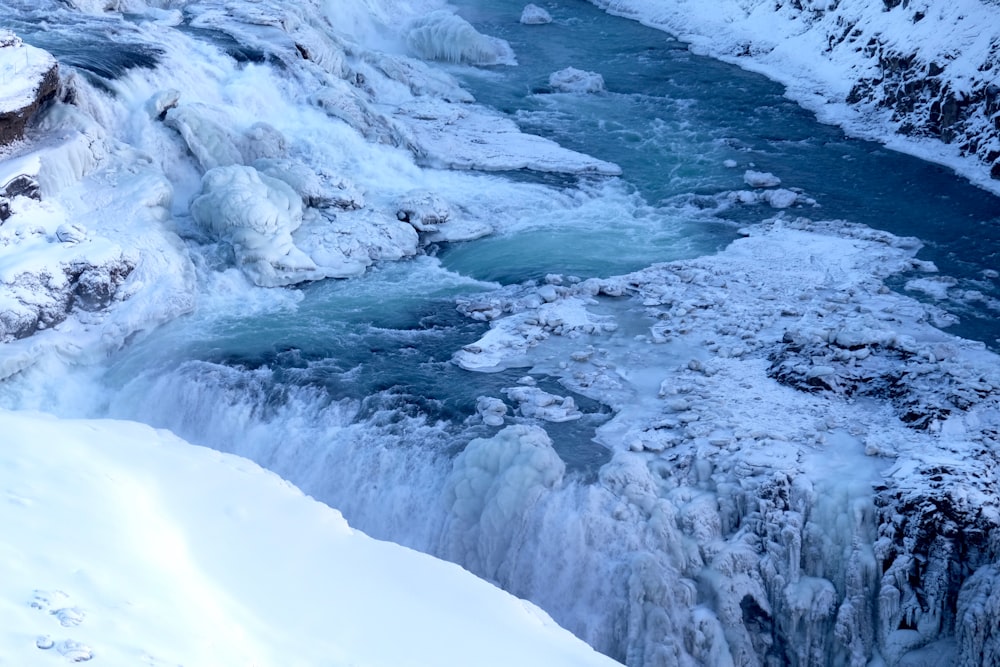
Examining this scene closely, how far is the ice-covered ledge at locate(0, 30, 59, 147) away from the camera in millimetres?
12883

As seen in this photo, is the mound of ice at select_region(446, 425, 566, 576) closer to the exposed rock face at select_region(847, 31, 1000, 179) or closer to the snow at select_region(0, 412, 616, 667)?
the snow at select_region(0, 412, 616, 667)

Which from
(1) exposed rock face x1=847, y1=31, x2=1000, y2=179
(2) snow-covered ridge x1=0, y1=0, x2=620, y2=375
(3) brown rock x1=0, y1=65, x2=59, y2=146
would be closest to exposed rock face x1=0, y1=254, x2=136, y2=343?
(2) snow-covered ridge x1=0, y1=0, x2=620, y2=375

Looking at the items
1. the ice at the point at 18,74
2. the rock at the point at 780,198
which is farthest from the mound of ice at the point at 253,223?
the rock at the point at 780,198

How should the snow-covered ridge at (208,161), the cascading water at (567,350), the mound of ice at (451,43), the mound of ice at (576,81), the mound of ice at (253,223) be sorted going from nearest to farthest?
the cascading water at (567,350), the snow-covered ridge at (208,161), the mound of ice at (253,223), the mound of ice at (576,81), the mound of ice at (451,43)

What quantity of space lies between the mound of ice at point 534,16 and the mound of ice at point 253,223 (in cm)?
1426

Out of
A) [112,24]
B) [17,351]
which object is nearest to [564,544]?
[17,351]

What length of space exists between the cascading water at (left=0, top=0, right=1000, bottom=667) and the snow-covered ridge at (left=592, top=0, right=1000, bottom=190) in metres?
0.81

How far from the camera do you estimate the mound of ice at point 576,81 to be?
70.6 ft

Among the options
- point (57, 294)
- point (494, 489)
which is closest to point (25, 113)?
point (57, 294)

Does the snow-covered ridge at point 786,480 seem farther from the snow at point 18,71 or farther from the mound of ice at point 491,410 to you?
the snow at point 18,71

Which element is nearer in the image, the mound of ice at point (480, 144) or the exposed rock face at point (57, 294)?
the exposed rock face at point (57, 294)

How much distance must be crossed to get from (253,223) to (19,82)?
10.7ft

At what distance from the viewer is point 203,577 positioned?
19.2ft

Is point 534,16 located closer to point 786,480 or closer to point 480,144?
point 480,144
